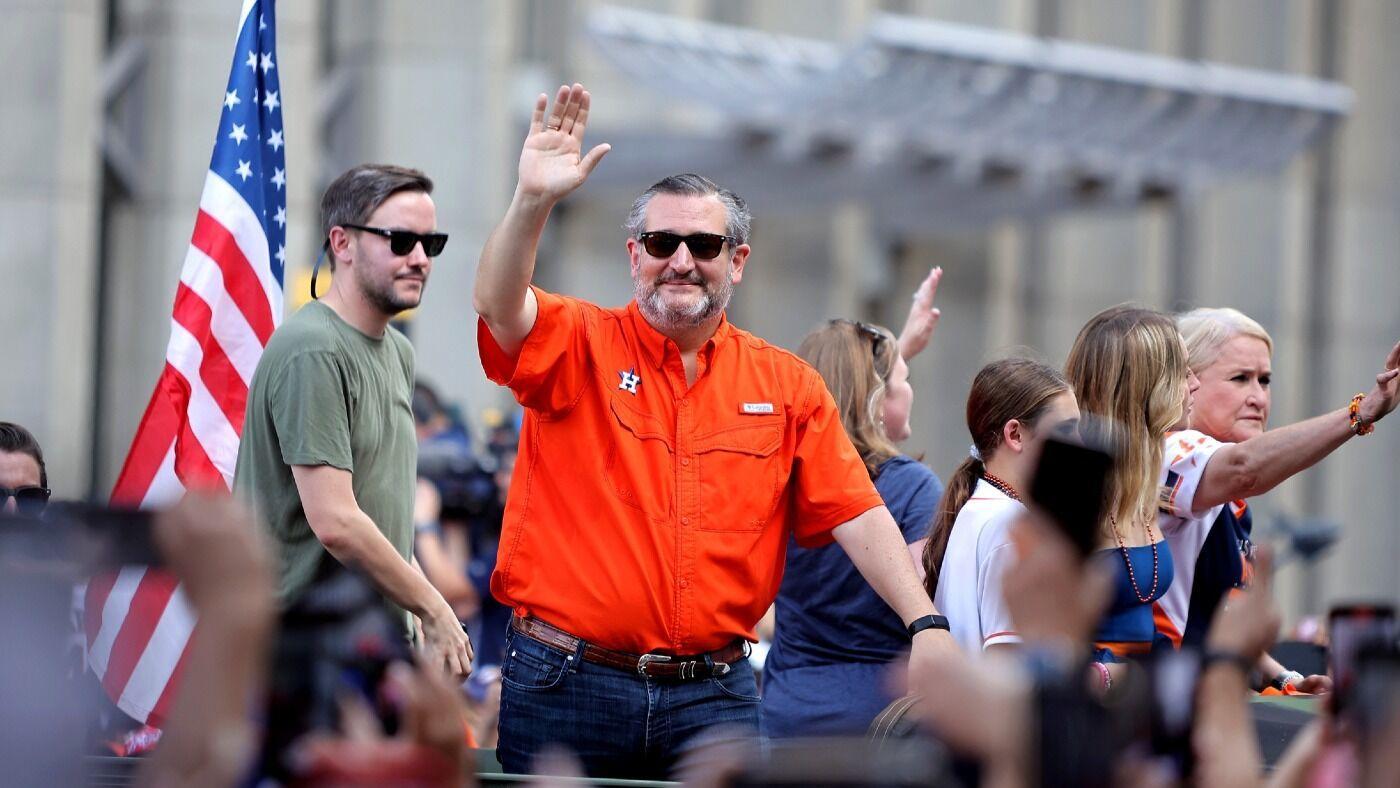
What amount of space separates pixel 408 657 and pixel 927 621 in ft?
6.57

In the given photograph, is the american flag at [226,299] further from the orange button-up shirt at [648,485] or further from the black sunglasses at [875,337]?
the black sunglasses at [875,337]

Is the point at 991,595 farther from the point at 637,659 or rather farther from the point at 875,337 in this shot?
the point at 875,337

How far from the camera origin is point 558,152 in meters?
3.78

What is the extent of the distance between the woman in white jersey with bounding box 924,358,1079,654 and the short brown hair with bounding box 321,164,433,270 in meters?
1.61

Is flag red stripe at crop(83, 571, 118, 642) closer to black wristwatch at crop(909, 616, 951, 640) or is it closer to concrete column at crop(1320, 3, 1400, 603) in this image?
black wristwatch at crop(909, 616, 951, 640)

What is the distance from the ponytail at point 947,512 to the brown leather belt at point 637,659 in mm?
681

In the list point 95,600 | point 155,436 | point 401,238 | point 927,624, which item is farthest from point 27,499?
point 155,436

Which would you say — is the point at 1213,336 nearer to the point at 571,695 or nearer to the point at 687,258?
the point at 687,258

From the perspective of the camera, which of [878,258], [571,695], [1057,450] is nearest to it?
[1057,450]

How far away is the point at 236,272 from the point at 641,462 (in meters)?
1.92

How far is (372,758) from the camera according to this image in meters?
1.98

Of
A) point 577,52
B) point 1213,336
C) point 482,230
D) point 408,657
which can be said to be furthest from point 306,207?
point 408,657

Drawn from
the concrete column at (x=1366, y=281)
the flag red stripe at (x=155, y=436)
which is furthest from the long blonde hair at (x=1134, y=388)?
the concrete column at (x=1366, y=281)

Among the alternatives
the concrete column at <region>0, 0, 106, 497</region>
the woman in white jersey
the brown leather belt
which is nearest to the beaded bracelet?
the woman in white jersey
